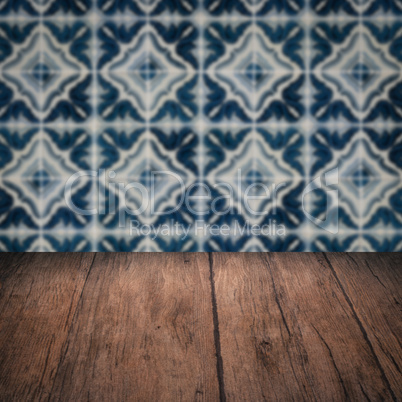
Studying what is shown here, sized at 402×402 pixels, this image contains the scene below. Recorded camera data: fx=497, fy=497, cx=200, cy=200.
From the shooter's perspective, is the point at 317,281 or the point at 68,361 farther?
the point at 317,281

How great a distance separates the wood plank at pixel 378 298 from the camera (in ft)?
2.38

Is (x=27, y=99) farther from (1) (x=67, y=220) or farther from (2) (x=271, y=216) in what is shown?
(2) (x=271, y=216)

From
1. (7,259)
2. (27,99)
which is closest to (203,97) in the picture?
(27,99)

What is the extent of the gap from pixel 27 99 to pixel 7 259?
35cm

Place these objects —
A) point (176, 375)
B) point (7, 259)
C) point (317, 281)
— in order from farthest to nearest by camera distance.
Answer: point (7, 259) < point (317, 281) < point (176, 375)

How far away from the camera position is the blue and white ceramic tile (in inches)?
41.2

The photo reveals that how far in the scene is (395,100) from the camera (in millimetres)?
1069

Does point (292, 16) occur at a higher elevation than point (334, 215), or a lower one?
higher

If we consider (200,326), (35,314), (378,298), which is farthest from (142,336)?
(378,298)

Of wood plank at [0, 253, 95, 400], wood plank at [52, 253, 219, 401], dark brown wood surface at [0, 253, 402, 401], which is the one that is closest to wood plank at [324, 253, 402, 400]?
dark brown wood surface at [0, 253, 402, 401]

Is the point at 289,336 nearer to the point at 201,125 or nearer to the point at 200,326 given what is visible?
the point at 200,326

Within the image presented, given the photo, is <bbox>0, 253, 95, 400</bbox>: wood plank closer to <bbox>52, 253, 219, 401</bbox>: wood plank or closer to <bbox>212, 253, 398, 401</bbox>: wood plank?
<bbox>52, 253, 219, 401</bbox>: wood plank

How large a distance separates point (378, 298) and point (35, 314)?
2.01 feet

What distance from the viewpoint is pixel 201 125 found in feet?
3.53
